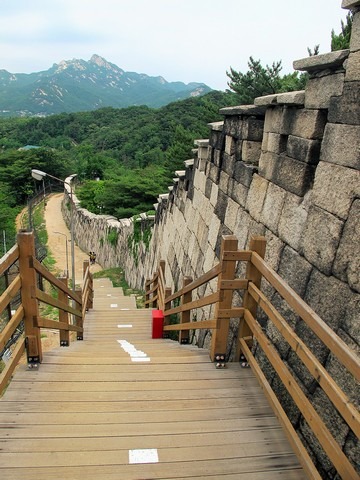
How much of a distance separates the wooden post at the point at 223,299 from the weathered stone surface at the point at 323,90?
43.3 inches

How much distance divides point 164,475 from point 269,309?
109cm

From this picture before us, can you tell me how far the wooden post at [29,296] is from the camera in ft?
9.10

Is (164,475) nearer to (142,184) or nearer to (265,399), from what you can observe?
(265,399)

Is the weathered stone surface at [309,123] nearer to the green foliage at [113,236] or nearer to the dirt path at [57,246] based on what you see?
the dirt path at [57,246]

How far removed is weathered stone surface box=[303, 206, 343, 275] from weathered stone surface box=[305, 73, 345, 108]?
28.7 inches

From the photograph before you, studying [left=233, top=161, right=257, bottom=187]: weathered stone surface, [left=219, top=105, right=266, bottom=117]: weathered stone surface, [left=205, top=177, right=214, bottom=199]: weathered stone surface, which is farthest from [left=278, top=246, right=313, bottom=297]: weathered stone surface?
[left=205, top=177, right=214, bottom=199]: weathered stone surface

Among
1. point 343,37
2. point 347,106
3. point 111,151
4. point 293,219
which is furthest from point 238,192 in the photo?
point 111,151

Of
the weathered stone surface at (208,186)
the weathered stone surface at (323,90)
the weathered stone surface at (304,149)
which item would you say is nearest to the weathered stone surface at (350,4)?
the weathered stone surface at (323,90)

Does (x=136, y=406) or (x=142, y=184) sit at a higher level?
(x=136, y=406)

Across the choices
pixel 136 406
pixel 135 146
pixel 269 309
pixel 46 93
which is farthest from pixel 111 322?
pixel 46 93

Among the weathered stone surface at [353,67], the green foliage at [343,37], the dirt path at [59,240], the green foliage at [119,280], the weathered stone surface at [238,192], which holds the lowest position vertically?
the dirt path at [59,240]

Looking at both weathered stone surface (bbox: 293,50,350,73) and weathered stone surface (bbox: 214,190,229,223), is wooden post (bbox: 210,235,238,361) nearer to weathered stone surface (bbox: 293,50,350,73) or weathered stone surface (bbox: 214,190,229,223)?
weathered stone surface (bbox: 293,50,350,73)

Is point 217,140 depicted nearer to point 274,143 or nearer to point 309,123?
point 274,143

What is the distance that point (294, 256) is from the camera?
117 inches
